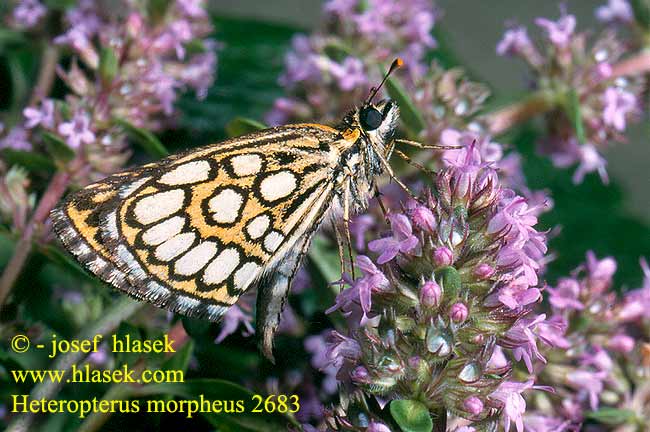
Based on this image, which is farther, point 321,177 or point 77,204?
point 321,177

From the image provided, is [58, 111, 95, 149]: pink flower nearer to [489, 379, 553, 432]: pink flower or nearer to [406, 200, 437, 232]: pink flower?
[406, 200, 437, 232]: pink flower

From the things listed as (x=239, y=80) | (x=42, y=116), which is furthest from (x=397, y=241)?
(x=239, y=80)

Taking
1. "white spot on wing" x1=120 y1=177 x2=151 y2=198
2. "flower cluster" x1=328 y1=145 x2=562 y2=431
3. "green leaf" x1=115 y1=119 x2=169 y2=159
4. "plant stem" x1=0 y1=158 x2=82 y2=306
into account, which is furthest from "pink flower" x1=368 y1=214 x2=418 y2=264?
"plant stem" x1=0 y1=158 x2=82 y2=306

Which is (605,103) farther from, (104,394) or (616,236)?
(104,394)

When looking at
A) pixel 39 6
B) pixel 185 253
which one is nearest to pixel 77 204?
pixel 185 253

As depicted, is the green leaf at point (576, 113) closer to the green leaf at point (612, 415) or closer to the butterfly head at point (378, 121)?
the butterfly head at point (378, 121)
